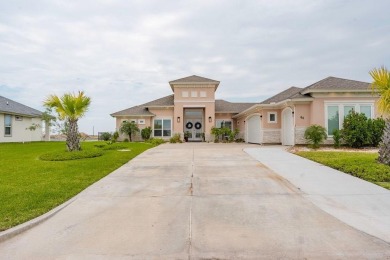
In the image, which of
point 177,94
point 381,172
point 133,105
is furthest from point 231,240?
point 133,105

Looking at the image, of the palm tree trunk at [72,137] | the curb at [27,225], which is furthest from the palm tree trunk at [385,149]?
the palm tree trunk at [72,137]

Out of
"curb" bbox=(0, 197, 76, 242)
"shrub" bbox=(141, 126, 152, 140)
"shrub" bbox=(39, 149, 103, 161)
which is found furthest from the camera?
"shrub" bbox=(141, 126, 152, 140)

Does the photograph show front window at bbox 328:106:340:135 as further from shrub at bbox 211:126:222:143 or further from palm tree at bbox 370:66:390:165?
shrub at bbox 211:126:222:143

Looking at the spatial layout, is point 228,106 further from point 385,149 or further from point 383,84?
point 385,149

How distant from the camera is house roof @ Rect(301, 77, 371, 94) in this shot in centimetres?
1781

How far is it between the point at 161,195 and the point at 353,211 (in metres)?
3.90

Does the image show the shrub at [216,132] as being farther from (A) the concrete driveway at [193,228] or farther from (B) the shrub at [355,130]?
(A) the concrete driveway at [193,228]

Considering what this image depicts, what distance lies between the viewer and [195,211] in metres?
5.14

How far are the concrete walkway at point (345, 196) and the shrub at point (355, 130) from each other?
8.48m

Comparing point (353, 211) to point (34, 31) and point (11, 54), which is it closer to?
point (34, 31)

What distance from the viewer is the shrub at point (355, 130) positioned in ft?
54.3

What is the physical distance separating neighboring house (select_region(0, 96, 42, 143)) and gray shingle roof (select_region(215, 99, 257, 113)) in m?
18.8

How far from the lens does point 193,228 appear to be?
14.3ft

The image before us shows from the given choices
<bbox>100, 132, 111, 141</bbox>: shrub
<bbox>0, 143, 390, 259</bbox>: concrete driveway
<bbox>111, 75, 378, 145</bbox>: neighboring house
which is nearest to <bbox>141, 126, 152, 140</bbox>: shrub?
<bbox>111, 75, 378, 145</bbox>: neighboring house
